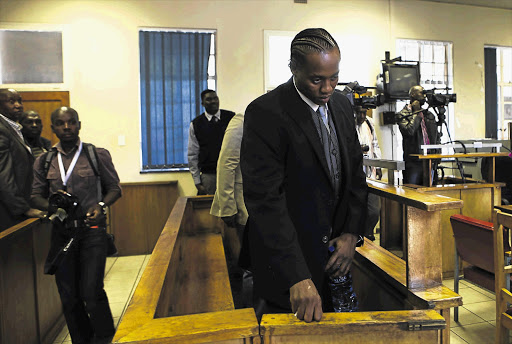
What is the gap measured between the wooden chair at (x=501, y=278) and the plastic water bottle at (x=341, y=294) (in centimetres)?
109

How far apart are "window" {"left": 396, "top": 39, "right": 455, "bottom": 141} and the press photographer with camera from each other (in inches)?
207

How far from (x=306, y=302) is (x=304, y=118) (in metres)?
0.54

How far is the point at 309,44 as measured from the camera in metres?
1.13

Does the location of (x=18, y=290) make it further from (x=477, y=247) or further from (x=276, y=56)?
(x=276, y=56)

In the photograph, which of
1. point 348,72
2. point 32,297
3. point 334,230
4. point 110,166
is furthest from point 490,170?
point 32,297

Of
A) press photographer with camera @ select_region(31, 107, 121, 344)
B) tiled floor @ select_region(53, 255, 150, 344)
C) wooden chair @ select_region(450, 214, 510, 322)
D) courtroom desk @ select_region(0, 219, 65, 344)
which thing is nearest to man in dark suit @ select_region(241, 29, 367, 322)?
wooden chair @ select_region(450, 214, 510, 322)

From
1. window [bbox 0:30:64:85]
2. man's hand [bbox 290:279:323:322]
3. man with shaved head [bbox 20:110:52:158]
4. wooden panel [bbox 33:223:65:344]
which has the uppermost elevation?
window [bbox 0:30:64:85]

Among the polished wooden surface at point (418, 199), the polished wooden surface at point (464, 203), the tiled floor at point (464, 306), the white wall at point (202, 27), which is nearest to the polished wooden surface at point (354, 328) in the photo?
the polished wooden surface at point (418, 199)

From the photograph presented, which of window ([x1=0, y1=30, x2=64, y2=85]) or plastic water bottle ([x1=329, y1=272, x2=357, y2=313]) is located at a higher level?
window ([x1=0, y1=30, x2=64, y2=85])

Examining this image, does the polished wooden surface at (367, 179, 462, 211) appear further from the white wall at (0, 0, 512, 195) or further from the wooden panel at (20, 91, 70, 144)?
the wooden panel at (20, 91, 70, 144)

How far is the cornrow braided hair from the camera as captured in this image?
1.12m

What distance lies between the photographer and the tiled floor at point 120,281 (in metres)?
3.09

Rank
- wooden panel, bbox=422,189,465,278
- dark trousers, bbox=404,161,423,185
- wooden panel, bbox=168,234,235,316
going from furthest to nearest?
dark trousers, bbox=404,161,423,185, wooden panel, bbox=422,189,465,278, wooden panel, bbox=168,234,235,316

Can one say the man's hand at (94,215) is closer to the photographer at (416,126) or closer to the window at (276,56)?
the photographer at (416,126)
